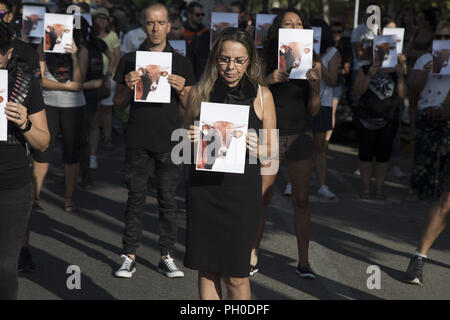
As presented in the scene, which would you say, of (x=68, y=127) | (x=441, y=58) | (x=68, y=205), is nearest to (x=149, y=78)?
(x=68, y=127)

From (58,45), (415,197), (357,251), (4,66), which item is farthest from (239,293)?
(415,197)

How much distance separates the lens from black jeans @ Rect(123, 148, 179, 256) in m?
5.86

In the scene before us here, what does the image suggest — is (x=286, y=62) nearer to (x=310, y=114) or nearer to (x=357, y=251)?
(x=310, y=114)

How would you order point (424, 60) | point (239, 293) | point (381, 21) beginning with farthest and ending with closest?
point (381, 21), point (424, 60), point (239, 293)

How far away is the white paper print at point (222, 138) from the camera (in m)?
3.93

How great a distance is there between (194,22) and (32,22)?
3.39 metres

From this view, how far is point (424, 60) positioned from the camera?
8156mm

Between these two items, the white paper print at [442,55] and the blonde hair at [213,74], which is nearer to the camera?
the blonde hair at [213,74]

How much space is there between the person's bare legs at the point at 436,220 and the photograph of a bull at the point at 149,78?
234 cm

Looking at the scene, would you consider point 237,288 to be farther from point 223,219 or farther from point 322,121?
point 322,121

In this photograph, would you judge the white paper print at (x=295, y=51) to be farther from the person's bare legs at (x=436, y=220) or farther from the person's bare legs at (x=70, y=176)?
the person's bare legs at (x=70, y=176)

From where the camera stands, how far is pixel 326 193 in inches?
338

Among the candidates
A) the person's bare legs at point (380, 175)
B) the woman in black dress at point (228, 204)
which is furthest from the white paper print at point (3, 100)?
the person's bare legs at point (380, 175)
